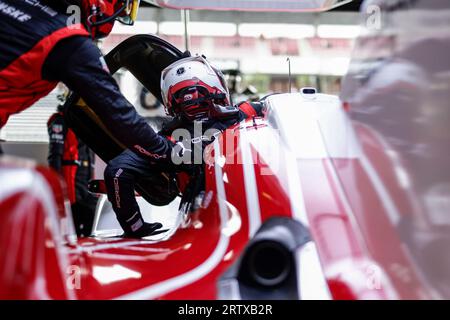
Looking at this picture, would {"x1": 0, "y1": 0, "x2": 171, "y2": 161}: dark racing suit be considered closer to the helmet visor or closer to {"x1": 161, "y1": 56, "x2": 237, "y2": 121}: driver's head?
the helmet visor

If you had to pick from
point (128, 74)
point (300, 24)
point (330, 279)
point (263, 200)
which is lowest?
point (330, 279)

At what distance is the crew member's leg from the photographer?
198 cm

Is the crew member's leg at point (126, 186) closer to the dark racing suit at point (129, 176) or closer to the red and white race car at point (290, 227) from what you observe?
the dark racing suit at point (129, 176)

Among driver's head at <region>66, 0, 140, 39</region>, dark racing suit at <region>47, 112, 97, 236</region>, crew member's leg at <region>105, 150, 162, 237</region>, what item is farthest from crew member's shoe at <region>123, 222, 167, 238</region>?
driver's head at <region>66, 0, 140, 39</region>

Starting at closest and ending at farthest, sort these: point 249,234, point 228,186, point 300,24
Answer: point 249,234 < point 228,186 < point 300,24

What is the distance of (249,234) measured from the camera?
1349mm

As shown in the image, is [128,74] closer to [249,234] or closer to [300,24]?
[300,24]

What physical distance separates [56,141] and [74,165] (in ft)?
1.17

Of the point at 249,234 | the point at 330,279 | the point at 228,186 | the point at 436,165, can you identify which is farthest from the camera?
the point at 228,186

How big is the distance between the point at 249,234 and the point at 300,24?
72.7 inches

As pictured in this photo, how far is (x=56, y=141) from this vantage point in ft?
5.92

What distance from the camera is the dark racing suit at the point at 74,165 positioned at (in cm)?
176

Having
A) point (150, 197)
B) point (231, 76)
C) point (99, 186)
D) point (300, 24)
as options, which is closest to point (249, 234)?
point (150, 197)

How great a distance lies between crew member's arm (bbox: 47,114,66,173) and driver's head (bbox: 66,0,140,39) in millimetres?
345
